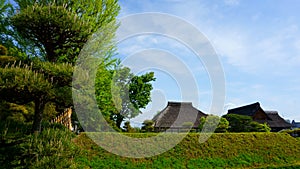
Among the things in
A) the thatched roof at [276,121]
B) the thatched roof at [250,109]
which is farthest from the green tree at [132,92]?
the thatched roof at [276,121]

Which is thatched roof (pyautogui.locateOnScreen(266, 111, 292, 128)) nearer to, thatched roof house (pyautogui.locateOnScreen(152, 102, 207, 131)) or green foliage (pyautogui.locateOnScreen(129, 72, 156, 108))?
thatched roof house (pyautogui.locateOnScreen(152, 102, 207, 131))

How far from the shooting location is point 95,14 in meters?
12.5

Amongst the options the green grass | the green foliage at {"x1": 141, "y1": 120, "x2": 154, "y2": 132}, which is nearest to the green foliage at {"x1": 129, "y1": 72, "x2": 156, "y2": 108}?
the green foliage at {"x1": 141, "y1": 120, "x2": 154, "y2": 132}

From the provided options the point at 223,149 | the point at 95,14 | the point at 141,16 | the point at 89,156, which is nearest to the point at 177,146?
the point at 223,149

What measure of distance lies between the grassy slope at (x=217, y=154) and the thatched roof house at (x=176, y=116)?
8333 millimetres

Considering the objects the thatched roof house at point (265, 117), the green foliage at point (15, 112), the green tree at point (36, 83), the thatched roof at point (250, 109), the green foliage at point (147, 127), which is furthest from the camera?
the thatched roof at point (250, 109)

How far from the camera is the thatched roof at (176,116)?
1920 cm

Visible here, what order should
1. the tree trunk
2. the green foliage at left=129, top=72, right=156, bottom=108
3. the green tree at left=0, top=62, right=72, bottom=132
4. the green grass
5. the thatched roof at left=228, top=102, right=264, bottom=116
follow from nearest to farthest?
the green tree at left=0, top=62, right=72, bottom=132 → the green grass → the tree trunk → the green foliage at left=129, top=72, right=156, bottom=108 → the thatched roof at left=228, top=102, right=264, bottom=116

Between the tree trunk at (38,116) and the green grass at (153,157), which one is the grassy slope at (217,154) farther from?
the tree trunk at (38,116)

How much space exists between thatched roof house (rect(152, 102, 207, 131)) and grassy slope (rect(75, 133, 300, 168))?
833 cm

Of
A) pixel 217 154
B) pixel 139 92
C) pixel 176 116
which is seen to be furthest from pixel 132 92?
pixel 217 154

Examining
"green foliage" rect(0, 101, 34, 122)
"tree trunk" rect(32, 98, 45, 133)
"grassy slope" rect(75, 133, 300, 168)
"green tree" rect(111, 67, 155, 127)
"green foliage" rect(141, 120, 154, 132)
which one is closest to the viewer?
"tree trunk" rect(32, 98, 45, 133)

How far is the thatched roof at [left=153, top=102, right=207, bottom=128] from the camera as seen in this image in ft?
63.0

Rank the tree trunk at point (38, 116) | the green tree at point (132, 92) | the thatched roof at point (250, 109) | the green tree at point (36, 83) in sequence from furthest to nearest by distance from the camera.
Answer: the thatched roof at point (250, 109)
the green tree at point (132, 92)
the tree trunk at point (38, 116)
the green tree at point (36, 83)
